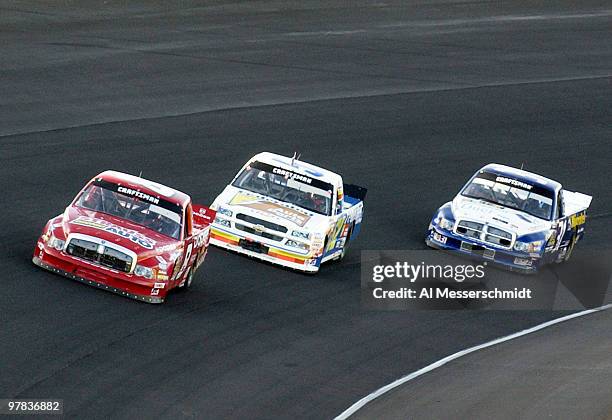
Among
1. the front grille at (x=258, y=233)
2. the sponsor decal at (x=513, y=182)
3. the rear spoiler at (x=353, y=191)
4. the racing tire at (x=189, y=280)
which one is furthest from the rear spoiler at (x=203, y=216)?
the sponsor decal at (x=513, y=182)

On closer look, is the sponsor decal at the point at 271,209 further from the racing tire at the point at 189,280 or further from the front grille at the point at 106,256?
the front grille at the point at 106,256

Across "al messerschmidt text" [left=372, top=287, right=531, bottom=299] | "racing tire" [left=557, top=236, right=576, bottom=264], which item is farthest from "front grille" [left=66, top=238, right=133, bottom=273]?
"racing tire" [left=557, top=236, right=576, bottom=264]

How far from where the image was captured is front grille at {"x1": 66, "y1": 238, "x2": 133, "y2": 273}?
60.2 feet

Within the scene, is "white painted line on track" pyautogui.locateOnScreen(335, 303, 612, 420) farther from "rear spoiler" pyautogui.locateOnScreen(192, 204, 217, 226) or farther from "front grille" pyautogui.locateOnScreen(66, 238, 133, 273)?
"rear spoiler" pyautogui.locateOnScreen(192, 204, 217, 226)

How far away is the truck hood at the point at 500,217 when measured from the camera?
23.2m

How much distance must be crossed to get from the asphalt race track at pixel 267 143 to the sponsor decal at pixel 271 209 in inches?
30.7

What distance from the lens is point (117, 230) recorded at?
18.8 meters

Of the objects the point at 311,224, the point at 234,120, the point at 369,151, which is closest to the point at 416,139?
the point at 369,151

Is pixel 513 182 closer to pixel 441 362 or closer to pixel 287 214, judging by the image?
pixel 287 214

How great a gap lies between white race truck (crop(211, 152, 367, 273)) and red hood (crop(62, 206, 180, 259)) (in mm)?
2353

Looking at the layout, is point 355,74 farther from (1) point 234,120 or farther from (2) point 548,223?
(2) point 548,223

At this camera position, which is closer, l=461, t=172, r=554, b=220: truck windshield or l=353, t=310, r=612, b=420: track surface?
l=353, t=310, r=612, b=420: track surface

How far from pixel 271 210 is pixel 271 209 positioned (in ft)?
0.11

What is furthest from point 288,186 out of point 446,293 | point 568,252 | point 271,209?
point 568,252
